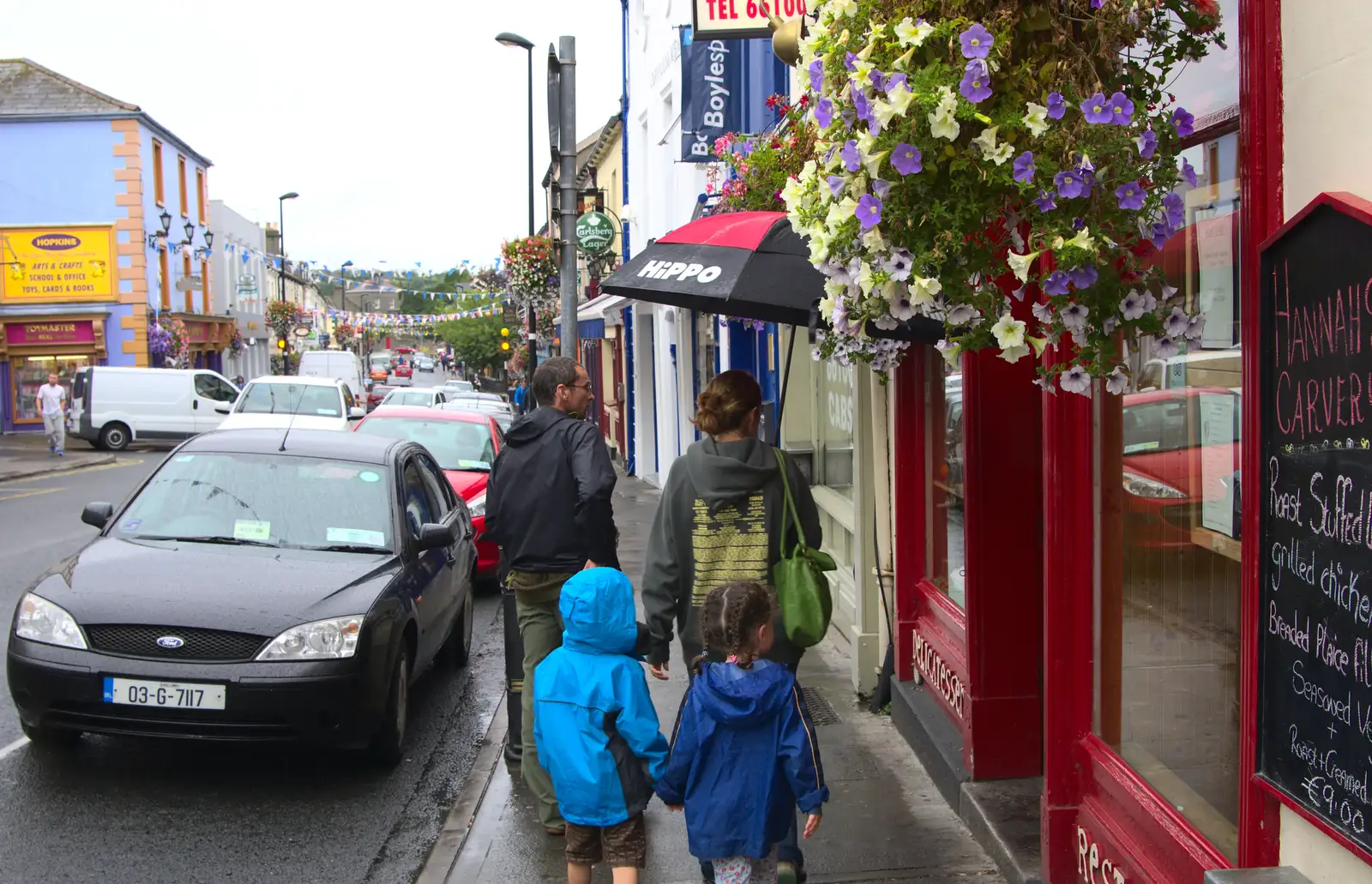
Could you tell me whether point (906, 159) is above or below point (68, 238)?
below

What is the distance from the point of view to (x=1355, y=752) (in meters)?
2.35

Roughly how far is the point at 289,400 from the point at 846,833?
20264 millimetres

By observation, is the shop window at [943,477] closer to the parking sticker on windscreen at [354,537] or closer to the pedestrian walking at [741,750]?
the pedestrian walking at [741,750]

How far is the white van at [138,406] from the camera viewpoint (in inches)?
1246

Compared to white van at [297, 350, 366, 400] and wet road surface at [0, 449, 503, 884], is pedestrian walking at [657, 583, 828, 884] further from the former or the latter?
white van at [297, 350, 366, 400]

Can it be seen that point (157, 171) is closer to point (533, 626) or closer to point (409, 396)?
point (409, 396)

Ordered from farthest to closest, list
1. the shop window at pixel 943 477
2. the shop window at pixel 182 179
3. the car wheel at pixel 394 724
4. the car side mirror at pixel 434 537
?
the shop window at pixel 182 179
the car side mirror at pixel 434 537
the car wheel at pixel 394 724
the shop window at pixel 943 477

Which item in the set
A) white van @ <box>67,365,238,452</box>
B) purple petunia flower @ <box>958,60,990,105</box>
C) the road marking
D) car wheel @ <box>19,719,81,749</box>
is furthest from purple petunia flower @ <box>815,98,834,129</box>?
white van @ <box>67,365,238,452</box>

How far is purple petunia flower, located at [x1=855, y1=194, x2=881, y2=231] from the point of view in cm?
280

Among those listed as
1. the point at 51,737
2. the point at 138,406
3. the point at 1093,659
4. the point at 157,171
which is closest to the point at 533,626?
the point at 1093,659

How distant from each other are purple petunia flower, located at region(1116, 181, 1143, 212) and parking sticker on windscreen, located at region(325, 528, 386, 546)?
489 centimetres

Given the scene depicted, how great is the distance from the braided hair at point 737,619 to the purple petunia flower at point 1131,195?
164cm

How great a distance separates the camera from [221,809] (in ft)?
18.6

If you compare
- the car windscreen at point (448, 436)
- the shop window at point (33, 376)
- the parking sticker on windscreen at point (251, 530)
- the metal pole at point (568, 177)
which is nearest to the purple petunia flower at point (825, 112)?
the parking sticker on windscreen at point (251, 530)
